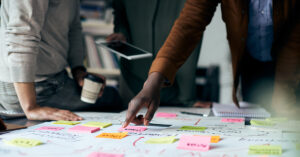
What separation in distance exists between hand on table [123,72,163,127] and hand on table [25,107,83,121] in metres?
0.24

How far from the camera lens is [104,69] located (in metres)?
2.43

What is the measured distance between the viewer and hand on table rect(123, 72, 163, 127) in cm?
81

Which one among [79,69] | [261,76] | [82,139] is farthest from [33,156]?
[261,76]

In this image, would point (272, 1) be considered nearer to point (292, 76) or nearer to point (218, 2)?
point (218, 2)

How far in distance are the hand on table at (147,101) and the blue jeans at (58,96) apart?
17.9 inches

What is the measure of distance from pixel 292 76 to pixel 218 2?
46 cm

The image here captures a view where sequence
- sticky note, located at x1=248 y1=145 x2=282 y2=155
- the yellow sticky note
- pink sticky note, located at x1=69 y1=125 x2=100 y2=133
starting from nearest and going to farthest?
sticky note, located at x1=248 y1=145 x2=282 y2=155, the yellow sticky note, pink sticky note, located at x1=69 y1=125 x2=100 y2=133

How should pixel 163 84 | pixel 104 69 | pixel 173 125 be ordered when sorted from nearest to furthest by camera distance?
pixel 173 125, pixel 163 84, pixel 104 69

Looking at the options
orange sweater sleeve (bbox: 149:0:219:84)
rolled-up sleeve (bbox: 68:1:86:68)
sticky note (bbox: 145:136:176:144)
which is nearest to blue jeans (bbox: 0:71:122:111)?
rolled-up sleeve (bbox: 68:1:86:68)

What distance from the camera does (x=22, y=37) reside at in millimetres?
1006

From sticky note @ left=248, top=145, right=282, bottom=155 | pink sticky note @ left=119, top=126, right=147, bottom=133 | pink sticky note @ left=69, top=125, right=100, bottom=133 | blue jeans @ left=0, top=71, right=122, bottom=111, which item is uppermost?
sticky note @ left=248, top=145, right=282, bottom=155

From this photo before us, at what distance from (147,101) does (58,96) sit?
621 millimetres

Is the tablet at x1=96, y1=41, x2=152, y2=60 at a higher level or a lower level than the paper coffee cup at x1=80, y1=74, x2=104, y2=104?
higher

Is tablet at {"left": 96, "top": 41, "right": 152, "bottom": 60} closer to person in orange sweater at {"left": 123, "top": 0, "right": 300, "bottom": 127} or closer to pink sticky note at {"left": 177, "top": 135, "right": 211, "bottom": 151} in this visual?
person in orange sweater at {"left": 123, "top": 0, "right": 300, "bottom": 127}
